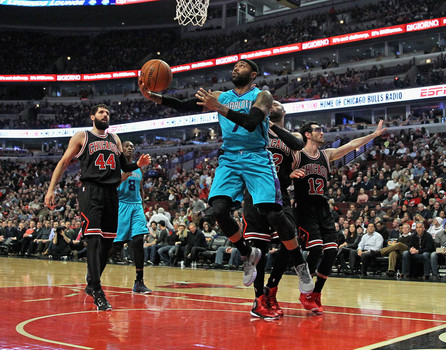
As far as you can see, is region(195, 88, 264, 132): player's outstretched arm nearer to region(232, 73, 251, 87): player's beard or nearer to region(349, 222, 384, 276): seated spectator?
region(232, 73, 251, 87): player's beard

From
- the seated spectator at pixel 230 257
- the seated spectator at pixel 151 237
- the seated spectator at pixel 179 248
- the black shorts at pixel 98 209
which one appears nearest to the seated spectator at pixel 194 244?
the seated spectator at pixel 179 248

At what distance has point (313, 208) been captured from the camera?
541 cm

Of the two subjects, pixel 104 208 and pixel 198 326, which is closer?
pixel 198 326

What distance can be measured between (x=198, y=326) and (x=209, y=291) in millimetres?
3102

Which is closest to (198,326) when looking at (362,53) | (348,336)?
(348,336)

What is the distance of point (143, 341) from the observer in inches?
135

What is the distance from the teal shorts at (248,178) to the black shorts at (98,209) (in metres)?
1.54

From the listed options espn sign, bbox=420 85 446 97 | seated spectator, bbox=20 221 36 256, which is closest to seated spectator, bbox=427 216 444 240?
seated spectator, bbox=20 221 36 256

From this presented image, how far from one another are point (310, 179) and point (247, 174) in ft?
3.49

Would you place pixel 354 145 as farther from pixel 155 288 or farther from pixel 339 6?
pixel 339 6

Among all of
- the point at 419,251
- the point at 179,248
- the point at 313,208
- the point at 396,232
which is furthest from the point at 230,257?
the point at 313,208

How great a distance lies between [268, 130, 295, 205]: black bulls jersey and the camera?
5.50 metres

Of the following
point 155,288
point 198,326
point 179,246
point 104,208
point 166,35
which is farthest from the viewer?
point 166,35

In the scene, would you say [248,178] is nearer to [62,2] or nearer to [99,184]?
[99,184]
